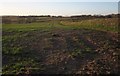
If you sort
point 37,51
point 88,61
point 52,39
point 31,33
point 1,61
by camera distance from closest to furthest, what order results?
point 88,61 < point 1,61 < point 37,51 < point 52,39 < point 31,33

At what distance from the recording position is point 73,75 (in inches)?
782

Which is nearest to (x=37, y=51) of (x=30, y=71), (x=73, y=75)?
(x=30, y=71)

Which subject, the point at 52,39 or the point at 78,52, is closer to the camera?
the point at 78,52

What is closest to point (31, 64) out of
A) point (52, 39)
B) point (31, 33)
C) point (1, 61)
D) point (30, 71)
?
point (30, 71)

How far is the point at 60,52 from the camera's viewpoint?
82.7ft

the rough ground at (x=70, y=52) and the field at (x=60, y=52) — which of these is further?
the field at (x=60, y=52)

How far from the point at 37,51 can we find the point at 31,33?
28.0 feet

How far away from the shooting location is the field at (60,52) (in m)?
21.1

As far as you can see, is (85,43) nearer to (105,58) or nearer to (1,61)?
(105,58)

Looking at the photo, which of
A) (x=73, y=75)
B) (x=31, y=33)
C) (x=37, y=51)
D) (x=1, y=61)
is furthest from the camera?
(x=31, y=33)

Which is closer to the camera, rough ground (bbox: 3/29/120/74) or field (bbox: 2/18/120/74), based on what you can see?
rough ground (bbox: 3/29/120/74)

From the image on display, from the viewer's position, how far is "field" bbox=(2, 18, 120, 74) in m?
21.1

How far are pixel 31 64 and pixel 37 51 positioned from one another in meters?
3.80

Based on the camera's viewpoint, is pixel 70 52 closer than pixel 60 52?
Yes
